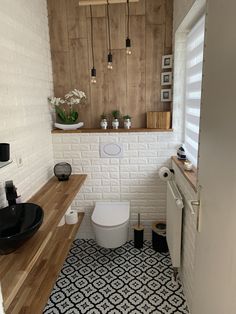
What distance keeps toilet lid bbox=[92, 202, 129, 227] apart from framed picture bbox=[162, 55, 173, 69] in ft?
5.13

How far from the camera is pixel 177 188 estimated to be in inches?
90.1

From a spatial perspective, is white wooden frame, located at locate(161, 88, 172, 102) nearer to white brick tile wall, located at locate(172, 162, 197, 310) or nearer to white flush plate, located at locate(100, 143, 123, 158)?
white flush plate, located at locate(100, 143, 123, 158)

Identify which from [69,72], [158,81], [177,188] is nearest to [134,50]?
[158,81]

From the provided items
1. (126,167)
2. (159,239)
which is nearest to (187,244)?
(159,239)

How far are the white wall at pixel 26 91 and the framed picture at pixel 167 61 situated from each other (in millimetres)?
1228

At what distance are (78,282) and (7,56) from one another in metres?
2.00

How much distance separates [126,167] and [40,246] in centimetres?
153

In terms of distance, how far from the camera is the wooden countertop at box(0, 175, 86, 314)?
1190 millimetres

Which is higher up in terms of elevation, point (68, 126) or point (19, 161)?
point (68, 126)

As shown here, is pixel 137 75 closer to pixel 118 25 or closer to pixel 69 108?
pixel 118 25

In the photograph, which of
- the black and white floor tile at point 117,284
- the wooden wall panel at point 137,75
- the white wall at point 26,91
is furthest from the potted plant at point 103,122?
the black and white floor tile at point 117,284

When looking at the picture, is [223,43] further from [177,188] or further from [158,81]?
[158,81]

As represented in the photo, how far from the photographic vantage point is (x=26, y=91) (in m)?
2.13

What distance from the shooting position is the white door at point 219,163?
2.89 ft
